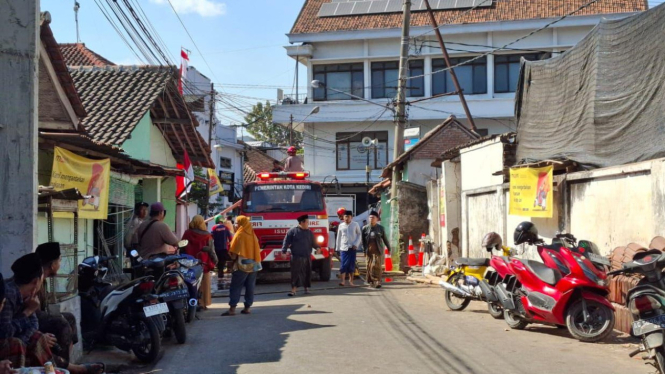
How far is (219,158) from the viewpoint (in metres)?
48.8

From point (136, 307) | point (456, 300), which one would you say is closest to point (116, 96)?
point (456, 300)

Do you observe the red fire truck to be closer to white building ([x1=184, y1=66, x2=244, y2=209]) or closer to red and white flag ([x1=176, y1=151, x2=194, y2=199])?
red and white flag ([x1=176, y1=151, x2=194, y2=199])

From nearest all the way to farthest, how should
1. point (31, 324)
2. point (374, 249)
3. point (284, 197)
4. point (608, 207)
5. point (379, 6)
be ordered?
point (31, 324)
point (608, 207)
point (374, 249)
point (284, 197)
point (379, 6)

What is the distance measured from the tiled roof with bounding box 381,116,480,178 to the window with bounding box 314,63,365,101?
15.5 meters

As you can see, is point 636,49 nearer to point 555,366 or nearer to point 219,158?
point 555,366

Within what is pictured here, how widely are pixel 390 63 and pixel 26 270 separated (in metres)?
37.0

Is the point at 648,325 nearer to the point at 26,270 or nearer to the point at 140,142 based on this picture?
the point at 26,270

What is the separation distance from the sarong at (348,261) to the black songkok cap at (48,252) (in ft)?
36.9

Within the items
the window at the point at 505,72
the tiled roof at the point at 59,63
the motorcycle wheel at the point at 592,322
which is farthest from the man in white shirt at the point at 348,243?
the window at the point at 505,72

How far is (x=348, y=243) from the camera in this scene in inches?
698

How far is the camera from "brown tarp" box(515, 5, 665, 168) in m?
11.0

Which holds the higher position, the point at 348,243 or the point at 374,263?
the point at 348,243

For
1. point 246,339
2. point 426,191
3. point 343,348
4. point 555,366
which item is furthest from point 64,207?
point 426,191

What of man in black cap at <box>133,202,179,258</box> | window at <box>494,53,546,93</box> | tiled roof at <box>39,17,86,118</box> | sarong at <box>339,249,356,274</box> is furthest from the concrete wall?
window at <box>494,53,546,93</box>
